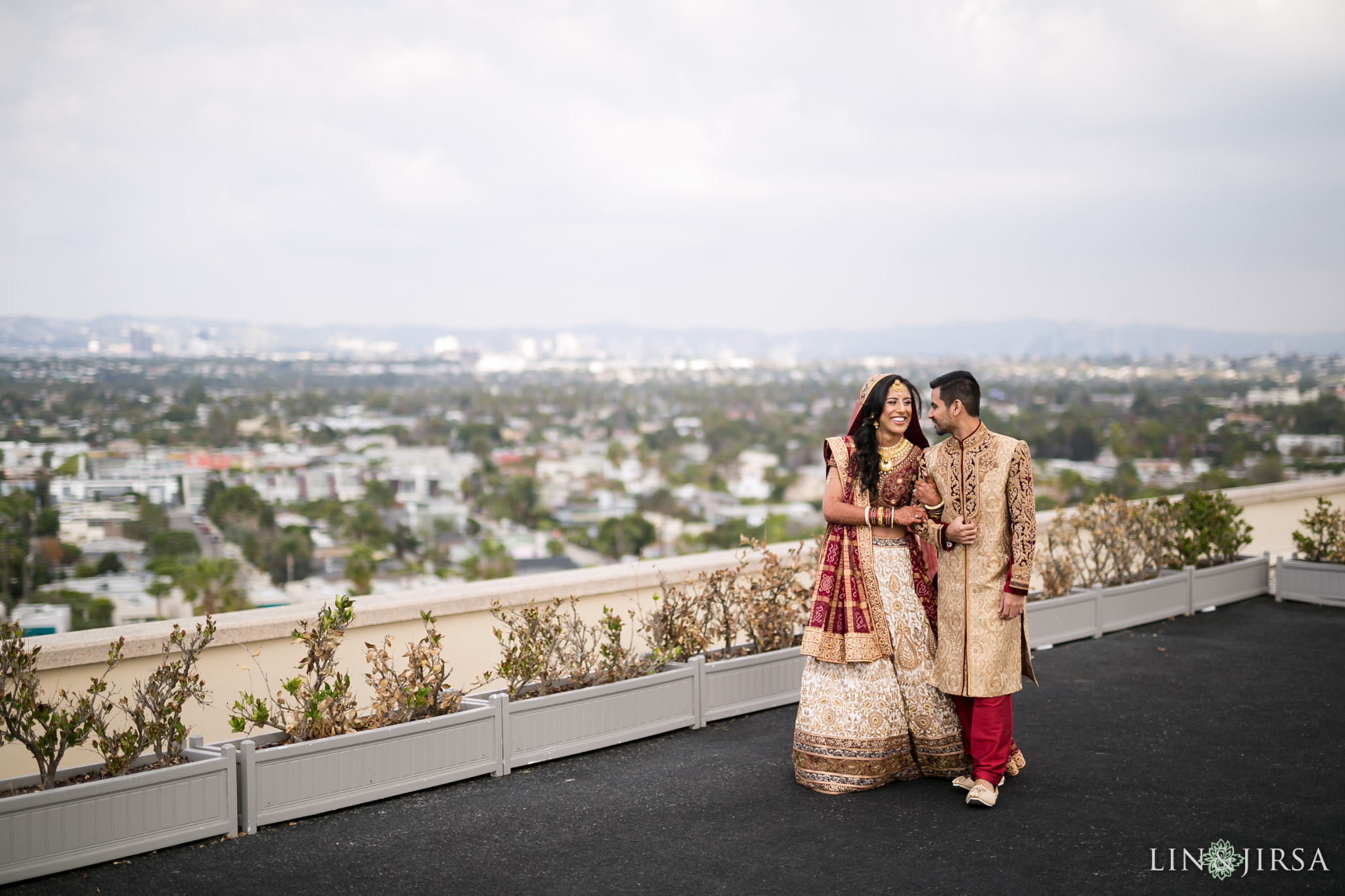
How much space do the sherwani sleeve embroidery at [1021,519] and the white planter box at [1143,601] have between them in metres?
3.59

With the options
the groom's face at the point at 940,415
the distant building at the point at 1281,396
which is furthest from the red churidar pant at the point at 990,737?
the distant building at the point at 1281,396

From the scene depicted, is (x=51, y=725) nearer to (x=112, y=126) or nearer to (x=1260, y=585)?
(x=1260, y=585)

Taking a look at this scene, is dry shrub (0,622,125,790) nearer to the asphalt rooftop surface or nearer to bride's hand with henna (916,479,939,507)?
the asphalt rooftop surface

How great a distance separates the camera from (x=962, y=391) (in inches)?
164

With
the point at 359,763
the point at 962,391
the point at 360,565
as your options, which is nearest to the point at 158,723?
the point at 359,763

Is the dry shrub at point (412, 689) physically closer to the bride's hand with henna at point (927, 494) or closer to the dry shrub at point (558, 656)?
the dry shrub at point (558, 656)

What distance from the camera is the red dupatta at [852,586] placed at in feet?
13.9

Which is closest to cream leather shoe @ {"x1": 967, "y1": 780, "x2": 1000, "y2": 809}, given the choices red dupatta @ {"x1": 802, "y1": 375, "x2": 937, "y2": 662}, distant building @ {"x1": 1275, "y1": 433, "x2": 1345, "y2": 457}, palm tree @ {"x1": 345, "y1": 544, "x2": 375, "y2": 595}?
red dupatta @ {"x1": 802, "y1": 375, "x2": 937, "y2": 662}

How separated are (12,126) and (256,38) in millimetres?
14522

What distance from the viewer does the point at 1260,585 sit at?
861 cm

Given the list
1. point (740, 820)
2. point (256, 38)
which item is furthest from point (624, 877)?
point (256, 38)

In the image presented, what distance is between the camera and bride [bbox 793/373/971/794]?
4.23 meters

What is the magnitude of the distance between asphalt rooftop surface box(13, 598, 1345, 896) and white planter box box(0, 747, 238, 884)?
0.19 feet

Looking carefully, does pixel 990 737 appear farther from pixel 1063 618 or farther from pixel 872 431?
pixel 1063 618
